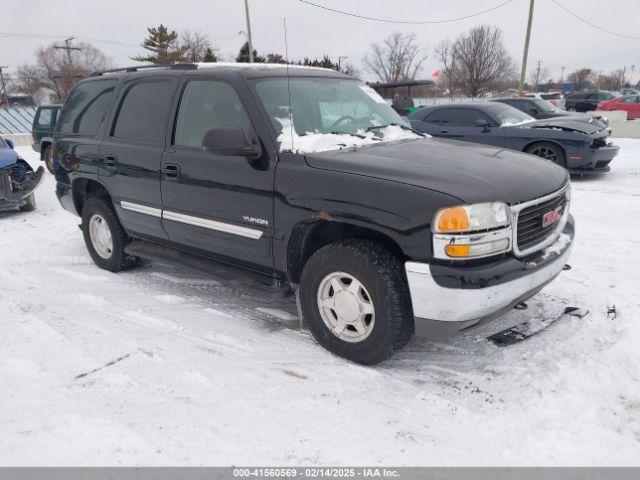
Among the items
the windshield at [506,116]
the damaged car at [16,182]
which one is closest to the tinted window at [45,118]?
the damaged car at [16,182]

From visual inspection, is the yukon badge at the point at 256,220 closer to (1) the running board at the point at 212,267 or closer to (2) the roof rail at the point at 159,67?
(1) the running board at the point at 212,267

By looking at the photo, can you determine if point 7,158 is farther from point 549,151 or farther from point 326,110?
point 549,151

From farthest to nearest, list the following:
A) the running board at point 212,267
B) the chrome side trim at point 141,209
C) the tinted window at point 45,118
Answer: the tinted window at point 45,118, the chrome side trim at point 141,209, the running board at point 212,267

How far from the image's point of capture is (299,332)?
12.3 ft

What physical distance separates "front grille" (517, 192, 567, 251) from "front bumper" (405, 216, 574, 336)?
12cm

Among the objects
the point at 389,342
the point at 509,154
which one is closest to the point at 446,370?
the point at 389,342

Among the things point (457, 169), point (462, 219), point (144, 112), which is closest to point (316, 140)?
point (457, 169)

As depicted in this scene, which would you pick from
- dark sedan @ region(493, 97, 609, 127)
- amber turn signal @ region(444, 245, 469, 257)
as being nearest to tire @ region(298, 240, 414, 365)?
amber turn signal @ region(444, 245, 469, 257)

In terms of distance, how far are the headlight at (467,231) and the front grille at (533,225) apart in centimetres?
24

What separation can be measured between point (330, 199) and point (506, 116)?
323 inches

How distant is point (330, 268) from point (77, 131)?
3.46 m

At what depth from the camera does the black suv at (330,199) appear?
279cm

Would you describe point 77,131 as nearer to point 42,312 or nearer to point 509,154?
point 42,312

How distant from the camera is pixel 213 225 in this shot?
3.84m
